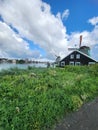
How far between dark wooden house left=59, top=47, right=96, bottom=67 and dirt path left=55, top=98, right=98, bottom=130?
35304mm

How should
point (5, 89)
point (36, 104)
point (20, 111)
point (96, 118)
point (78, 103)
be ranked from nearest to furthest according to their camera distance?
point (20, 111), point (36, 104), point (5, 89), point (96, 118), point (78, 103)

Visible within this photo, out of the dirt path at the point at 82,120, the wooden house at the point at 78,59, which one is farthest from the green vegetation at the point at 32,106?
the wooden house at the point at 78,59

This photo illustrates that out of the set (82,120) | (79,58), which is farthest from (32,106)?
(79,58)

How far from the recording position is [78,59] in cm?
4388

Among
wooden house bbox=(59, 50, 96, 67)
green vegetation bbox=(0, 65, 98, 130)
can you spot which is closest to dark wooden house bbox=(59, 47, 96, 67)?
wooden house bbox=(59, 50, 96, 67)

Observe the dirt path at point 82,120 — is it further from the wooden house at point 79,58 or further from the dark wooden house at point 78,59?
the dark wooden house at point 78,59

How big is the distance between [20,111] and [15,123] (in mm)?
476

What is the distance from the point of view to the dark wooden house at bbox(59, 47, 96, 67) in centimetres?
4223

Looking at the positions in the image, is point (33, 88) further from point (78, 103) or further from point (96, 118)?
point (96, 118)

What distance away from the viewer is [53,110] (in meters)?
6.01

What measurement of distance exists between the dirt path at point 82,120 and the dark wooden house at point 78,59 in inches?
1390

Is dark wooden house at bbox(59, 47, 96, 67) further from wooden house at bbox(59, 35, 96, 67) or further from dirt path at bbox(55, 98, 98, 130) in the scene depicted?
dirt path at bbox(55, 98, 98, 130)

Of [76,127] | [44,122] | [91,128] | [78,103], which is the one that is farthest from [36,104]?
[78,103]

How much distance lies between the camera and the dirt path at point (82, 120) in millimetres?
5730
